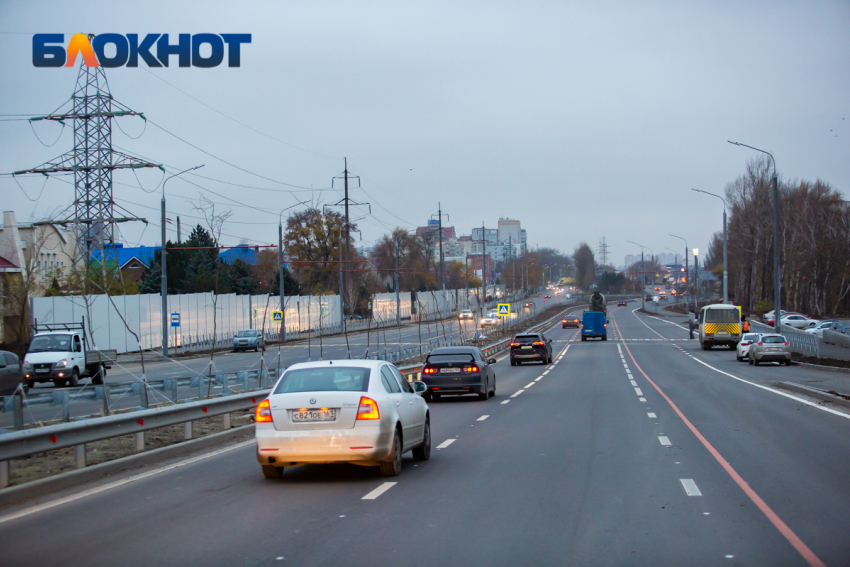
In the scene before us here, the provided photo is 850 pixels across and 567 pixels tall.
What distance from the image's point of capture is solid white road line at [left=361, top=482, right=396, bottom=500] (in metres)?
8.88

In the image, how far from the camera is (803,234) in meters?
79.3

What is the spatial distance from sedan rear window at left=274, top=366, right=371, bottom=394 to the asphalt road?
1.17 metres

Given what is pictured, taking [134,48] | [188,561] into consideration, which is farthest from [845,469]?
[134,48]

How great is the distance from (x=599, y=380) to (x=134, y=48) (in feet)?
65.3

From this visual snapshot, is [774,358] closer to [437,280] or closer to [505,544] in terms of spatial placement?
[505,544]

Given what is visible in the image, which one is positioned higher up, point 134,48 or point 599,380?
point 134,48

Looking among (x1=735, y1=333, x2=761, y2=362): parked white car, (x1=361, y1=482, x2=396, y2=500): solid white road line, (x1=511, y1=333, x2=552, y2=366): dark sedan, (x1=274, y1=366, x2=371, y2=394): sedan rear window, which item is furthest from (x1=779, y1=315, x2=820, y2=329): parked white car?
(x1=361, y1=482, x2=396, y2=500): solid white road line

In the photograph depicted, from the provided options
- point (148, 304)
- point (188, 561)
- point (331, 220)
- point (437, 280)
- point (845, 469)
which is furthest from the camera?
point (437, 280)

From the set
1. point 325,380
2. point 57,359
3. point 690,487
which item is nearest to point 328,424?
point 325,380

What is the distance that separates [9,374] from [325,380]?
49.7 feet

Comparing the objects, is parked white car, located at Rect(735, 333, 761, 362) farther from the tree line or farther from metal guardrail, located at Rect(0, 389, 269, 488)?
the tree line

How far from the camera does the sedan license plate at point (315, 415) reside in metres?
9.60

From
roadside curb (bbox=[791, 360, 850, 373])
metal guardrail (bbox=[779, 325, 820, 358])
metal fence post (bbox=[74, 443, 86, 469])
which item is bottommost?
roadside curb (bbox=[791, 360, 850, 373])

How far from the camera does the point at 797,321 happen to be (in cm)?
6538
